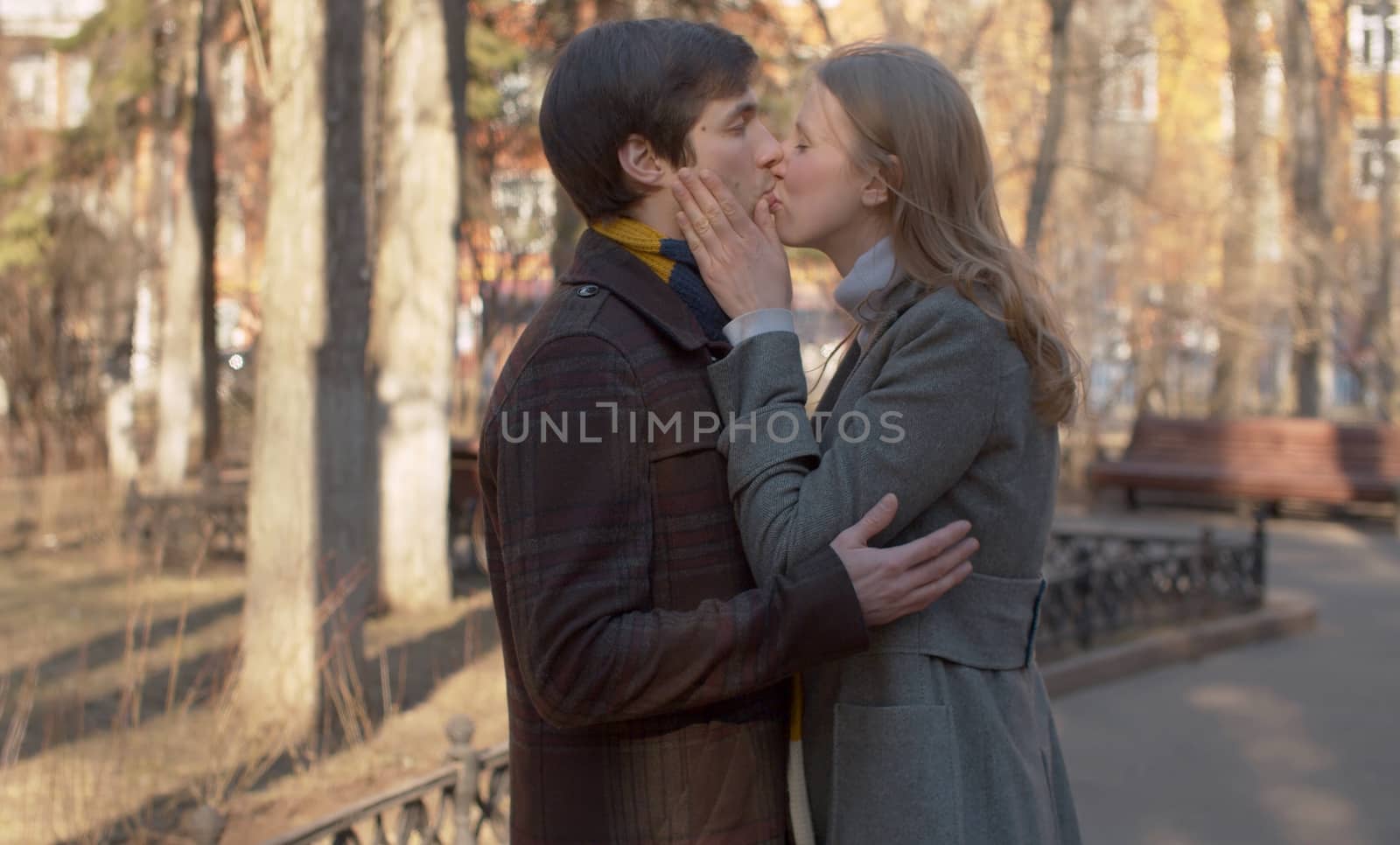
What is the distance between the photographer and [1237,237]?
2009 cm

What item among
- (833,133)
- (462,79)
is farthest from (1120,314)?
(833,133)

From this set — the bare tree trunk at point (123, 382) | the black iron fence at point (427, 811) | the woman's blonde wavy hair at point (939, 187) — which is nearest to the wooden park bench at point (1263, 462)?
the bare tree trunk at point (123, 382)

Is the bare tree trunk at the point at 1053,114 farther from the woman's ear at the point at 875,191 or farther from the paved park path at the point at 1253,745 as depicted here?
the woman's ear at the point at 875,191

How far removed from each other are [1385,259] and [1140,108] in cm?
638

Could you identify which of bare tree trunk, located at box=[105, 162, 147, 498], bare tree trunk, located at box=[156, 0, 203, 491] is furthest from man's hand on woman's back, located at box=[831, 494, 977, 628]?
bare tree trunk, located at box=[156, 0, 203, 491]

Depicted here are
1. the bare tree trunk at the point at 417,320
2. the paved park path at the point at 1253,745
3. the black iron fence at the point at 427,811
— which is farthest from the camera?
the bare tree trunk at the point at 417,320

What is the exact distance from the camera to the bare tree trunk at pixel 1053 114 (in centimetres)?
973

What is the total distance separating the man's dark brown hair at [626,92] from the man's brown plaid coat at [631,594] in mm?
139

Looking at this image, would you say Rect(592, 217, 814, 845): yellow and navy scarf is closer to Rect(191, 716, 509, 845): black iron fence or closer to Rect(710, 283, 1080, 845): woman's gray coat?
Rect(710, 283, 1080, 845): woman's gray coat

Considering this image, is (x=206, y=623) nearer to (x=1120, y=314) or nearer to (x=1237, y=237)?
(x=1237, y=237)

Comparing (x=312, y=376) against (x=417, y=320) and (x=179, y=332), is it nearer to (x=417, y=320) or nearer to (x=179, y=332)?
(x=417, y=320)

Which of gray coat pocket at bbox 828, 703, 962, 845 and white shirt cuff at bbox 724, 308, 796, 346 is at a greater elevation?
white shirt cuff at bbox 724, 308, 796, 346

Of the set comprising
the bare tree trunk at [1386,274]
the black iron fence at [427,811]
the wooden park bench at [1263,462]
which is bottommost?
the black iron fence at [427,811]

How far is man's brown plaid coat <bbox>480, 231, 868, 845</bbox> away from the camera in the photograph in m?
1.92
